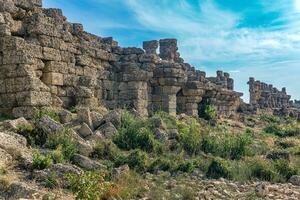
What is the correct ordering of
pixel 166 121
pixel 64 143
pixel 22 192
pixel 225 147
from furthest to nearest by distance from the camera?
pixel 166 121
pixel 225 147
pixel 64 143
pixel 22 192

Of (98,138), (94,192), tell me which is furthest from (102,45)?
Answer: (94,192)

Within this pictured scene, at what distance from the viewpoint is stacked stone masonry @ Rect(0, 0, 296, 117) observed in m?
12.5

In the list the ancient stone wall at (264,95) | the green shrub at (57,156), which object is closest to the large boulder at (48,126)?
the green shrub at (57,156)

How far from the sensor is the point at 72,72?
580 inches

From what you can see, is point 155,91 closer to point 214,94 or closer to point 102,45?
point 102,45

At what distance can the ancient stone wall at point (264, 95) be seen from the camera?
37625mm

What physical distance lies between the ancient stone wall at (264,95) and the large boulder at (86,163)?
26520mm

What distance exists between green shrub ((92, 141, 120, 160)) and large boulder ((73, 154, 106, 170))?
892mm

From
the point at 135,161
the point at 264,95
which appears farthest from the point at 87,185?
the point at 264,95

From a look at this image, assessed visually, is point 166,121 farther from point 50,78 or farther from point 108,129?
point 50,78

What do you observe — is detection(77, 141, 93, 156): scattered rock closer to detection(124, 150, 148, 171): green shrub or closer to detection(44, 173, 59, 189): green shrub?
detection(124, 150, 148, 171): green shrub

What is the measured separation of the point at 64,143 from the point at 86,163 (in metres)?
0.99

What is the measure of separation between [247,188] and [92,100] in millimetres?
6661

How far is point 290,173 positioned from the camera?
11367 mm
